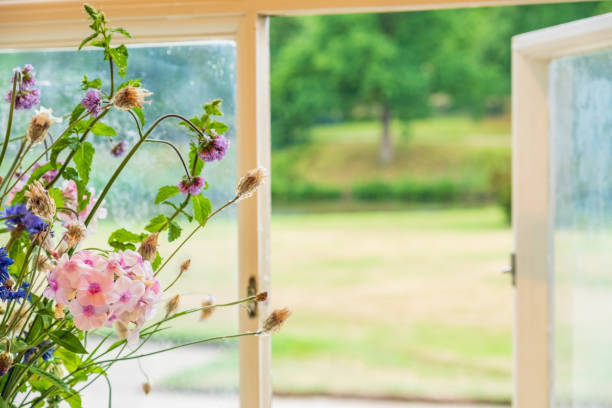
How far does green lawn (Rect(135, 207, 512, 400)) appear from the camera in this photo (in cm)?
517

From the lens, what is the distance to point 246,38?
59.8 inches

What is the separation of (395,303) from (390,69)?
2.58 meters

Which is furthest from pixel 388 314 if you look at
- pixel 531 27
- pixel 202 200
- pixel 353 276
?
pixel 202 200

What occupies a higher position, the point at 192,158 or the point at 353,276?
the point at 192,158

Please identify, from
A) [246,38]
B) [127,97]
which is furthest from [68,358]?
[246,38]

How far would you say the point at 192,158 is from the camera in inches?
41.4

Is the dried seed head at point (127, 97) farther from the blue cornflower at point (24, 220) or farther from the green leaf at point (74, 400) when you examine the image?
the green leaf at point (74, 400)

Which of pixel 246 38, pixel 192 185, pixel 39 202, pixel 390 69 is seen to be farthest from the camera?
pixel 390 69

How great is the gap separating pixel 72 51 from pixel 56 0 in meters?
0.12

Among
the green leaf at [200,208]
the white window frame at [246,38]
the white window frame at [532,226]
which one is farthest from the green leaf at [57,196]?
the white window frame at [532,226]

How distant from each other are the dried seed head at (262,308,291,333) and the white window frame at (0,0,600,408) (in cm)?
60

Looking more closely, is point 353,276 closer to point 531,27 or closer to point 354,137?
point 354,137

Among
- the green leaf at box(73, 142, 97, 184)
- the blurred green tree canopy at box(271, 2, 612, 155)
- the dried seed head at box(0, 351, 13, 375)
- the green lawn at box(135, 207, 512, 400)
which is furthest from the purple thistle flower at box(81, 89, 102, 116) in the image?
the blurred green tree canopy at box(271, 2, 612, 155)

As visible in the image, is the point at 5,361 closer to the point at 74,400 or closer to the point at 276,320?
the point at 74,400
